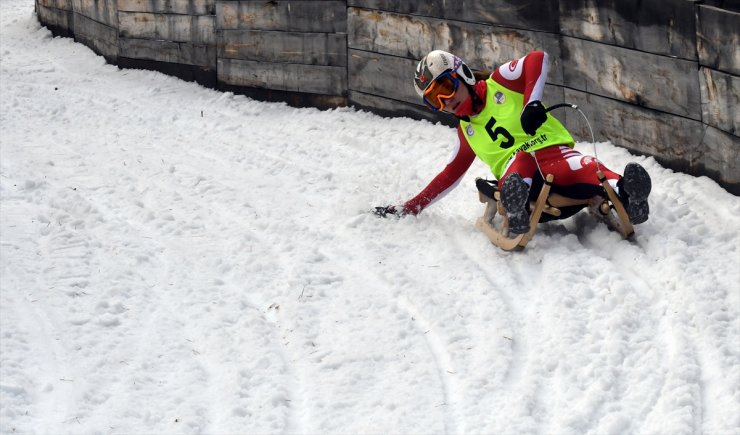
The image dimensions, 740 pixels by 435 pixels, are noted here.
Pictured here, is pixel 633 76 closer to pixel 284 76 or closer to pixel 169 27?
pixel 284 76

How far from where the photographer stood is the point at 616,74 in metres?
6.80

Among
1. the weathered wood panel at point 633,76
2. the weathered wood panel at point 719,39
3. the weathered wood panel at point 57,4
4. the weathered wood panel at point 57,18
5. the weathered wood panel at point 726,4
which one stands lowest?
the weathered wood panel at point 57,18

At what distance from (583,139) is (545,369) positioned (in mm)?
2981

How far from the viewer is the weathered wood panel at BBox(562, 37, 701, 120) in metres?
6.33

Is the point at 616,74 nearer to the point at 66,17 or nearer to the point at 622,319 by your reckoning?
the point at 622,319

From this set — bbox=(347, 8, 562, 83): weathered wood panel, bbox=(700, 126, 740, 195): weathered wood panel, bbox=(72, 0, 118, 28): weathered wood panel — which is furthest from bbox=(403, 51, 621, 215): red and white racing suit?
bbox=(72, 0, 118, 28): weathered wood panel

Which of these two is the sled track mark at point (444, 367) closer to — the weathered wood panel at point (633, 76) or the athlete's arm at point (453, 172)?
the athlete's arm at point (453, 172)

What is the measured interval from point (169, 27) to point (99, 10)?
1.49 m

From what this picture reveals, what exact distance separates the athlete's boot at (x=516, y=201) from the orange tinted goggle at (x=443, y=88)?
754 millimetres

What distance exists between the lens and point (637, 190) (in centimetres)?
543

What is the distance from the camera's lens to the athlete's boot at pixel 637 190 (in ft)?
17.8

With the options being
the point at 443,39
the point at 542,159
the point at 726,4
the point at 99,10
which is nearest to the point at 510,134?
the point at 542,159

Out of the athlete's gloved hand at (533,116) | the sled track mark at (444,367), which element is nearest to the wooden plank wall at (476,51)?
the athlete's gloved hand at (533,116)

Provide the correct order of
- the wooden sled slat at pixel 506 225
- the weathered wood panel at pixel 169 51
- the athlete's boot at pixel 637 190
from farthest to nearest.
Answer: the weathered wood panel at pixel 169 51, the wooden sled slat at pixel 506 225, the athlete's boot at pixel 637 190
